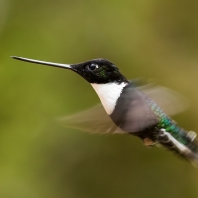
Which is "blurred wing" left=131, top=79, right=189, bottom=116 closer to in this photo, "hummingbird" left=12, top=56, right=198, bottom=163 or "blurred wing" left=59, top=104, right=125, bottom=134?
"hummingbird" left=12, top=56, right=198, bottom=163

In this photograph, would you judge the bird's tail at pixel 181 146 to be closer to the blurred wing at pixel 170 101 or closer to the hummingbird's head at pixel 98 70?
the blurred wing at pixel 170 101

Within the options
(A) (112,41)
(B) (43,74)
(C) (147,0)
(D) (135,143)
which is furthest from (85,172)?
(C) (147,0)

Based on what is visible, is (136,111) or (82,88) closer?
(136,111)

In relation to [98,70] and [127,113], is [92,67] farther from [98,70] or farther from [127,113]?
[127,113]

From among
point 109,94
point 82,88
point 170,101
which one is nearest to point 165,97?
point 170,101

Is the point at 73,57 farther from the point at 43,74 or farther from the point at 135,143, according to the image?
the point at 135,143

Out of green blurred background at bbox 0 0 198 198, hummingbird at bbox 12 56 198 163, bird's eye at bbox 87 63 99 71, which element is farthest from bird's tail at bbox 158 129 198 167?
green blurred background at bbox 0 0 198 198

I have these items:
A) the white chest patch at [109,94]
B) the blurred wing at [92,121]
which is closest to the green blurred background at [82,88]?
the blurred wing at [92,121]

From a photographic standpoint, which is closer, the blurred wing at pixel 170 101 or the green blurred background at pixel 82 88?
the blurred wing at pixel 170 101
